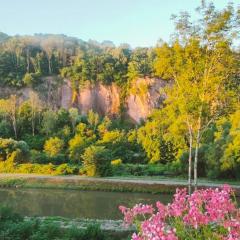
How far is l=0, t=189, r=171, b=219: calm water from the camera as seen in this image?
2248cm

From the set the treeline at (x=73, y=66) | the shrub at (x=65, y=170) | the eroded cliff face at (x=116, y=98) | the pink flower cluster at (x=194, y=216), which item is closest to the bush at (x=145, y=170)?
the shrub at (x=65, y=170)

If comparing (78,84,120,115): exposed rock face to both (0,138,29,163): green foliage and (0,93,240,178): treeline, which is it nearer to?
(0,93,240,178): treeline

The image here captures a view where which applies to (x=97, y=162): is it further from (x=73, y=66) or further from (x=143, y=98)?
(x=73, y=66)

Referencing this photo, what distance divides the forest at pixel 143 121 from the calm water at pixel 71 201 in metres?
4.32

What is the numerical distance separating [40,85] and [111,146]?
1131 inches

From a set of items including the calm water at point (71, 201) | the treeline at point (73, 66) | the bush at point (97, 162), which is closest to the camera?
the calm water at point (71, 201)

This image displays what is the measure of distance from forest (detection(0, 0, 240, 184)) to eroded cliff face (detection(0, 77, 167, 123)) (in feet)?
2.83

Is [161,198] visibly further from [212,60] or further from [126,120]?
[126,120]

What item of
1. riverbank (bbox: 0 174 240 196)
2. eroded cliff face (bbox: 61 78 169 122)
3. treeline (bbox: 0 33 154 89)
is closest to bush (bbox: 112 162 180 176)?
riverbank (bbox: 0 174 240 196)

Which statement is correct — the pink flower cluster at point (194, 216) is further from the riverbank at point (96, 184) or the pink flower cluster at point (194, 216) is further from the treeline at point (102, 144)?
the riverbank at point (96, 184)

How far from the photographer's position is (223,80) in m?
19.0

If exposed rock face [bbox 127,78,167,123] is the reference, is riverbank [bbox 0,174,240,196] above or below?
below

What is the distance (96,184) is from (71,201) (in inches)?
243

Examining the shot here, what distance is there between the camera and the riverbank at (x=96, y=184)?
31281 millimetres
